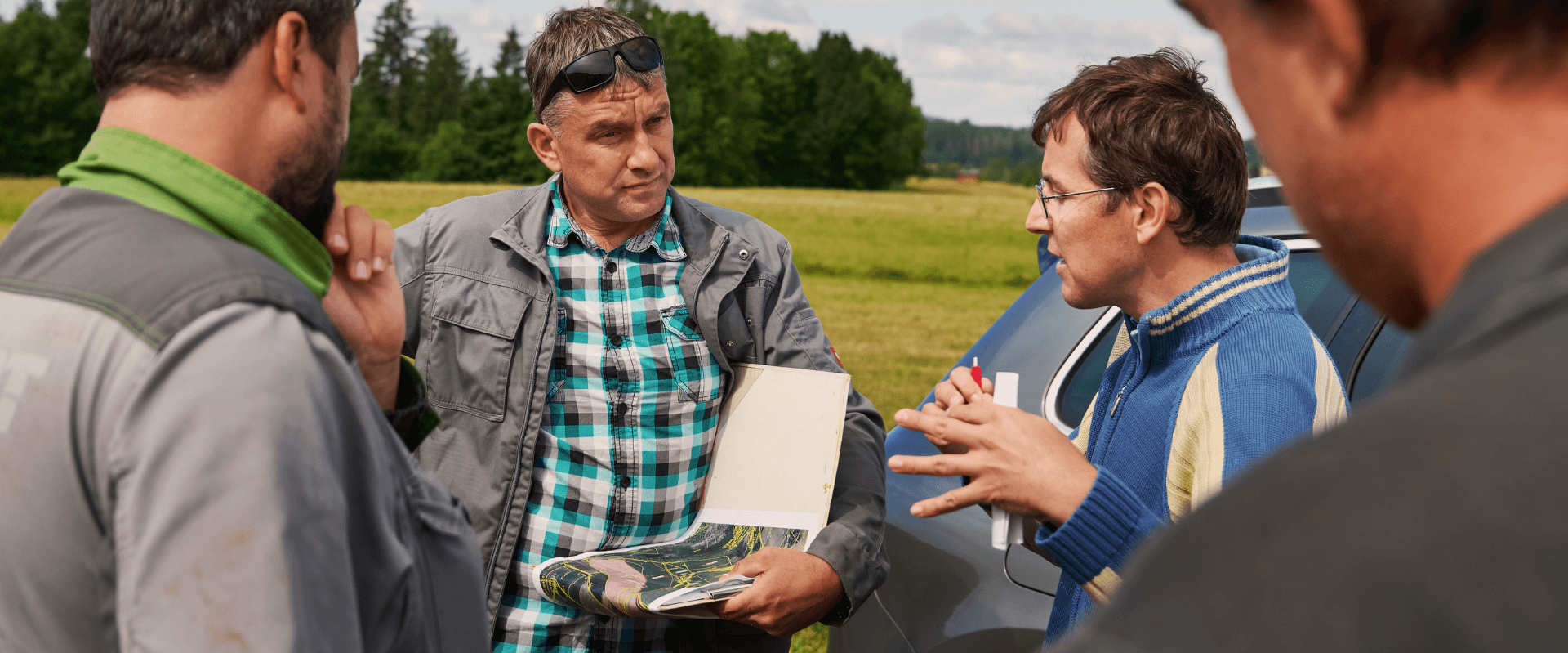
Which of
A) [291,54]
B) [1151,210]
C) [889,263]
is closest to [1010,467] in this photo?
[1151,210]

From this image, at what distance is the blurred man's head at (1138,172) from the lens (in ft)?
6.42

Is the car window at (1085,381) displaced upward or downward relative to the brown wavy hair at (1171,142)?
downward

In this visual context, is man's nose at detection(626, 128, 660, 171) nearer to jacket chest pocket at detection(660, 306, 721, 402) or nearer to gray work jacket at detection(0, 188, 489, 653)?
jacket chest pocket at detection(660, 306, 721, 402)

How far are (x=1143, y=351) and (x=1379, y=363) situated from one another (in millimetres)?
1042

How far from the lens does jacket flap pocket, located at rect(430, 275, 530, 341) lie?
94.3 inches

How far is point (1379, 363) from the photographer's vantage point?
2580mm

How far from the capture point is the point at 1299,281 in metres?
2.80

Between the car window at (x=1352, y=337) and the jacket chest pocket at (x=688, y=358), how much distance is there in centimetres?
157

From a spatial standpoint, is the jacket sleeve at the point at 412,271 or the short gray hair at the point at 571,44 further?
the short gray hair at the point at 571,44

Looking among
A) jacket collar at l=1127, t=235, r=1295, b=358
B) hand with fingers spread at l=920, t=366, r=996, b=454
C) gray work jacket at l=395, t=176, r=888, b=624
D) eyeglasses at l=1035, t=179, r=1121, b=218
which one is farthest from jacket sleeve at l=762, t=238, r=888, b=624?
jacket collar at l=1127, t=235, r=1295, b=358

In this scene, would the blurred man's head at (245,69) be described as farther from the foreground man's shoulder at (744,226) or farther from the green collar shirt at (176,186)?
the foreground man's shoulder at (744,226)

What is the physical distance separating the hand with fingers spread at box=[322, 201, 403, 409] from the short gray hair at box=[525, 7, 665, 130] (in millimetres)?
Answer: 1121

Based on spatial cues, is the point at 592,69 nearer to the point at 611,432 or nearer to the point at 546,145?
the point at 546,145

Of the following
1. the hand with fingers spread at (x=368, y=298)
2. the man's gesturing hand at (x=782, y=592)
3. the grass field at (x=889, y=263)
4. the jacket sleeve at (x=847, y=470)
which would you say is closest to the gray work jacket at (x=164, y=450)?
the hand with fingers spread at (x=368, y=298)
